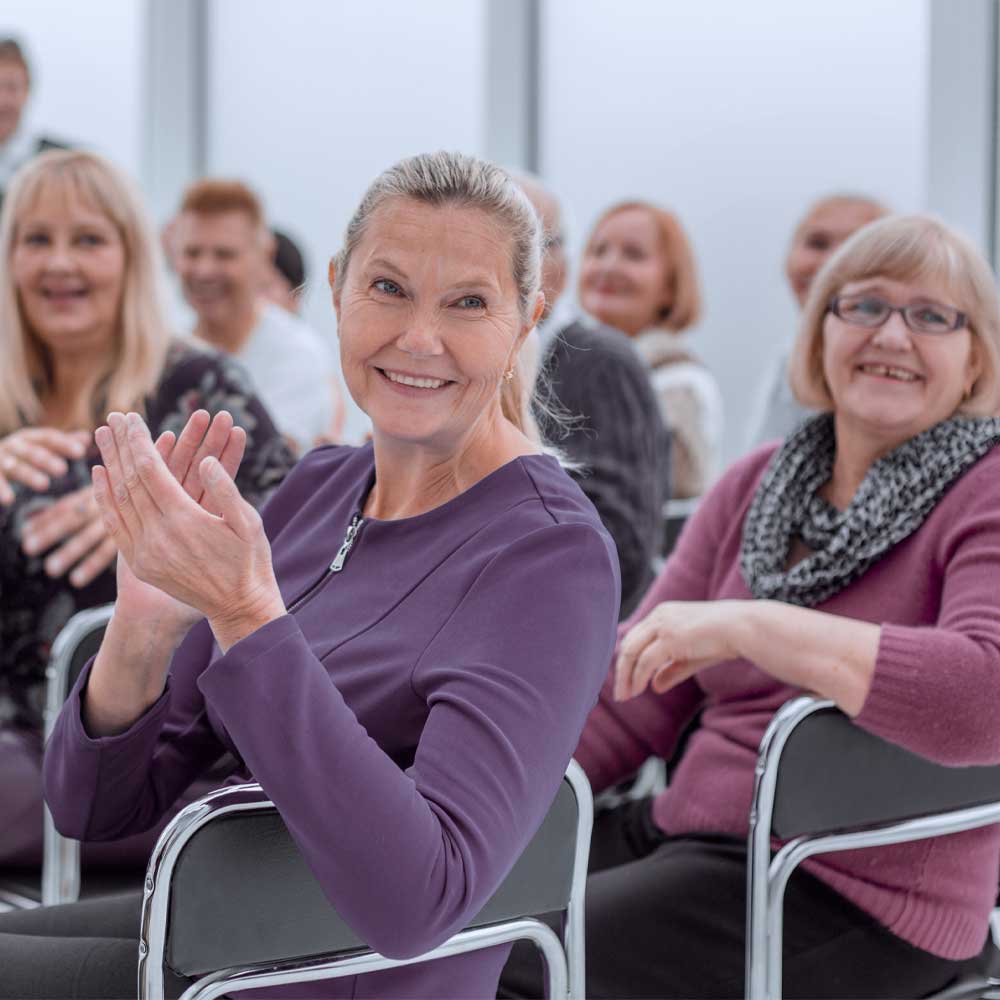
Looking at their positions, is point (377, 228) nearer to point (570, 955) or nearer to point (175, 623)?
point (175, 623)

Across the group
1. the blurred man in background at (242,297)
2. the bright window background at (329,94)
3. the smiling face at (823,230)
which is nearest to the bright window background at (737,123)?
the bright window background at (329,94)

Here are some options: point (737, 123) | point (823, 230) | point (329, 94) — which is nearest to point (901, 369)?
point (823, 230)

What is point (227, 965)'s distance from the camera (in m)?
1.26

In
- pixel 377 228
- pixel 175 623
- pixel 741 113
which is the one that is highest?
pixel 741 113

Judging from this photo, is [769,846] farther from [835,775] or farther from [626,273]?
[626,273]

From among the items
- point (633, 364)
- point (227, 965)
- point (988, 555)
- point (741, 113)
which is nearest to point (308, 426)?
point (633, 364)

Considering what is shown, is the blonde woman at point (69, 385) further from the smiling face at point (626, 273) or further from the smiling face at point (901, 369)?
the smiling face at point (626, 273)

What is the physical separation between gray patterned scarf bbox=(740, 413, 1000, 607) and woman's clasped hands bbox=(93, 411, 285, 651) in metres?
0.93

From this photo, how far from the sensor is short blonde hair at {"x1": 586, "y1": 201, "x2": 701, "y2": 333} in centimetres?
394

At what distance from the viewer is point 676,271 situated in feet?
13.0

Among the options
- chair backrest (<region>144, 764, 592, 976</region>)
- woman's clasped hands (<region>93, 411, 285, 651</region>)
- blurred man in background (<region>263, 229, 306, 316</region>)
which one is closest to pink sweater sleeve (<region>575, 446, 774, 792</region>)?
chair backrest (<region>144, 764, 592, 976</region>)

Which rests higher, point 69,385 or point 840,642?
point 69,385

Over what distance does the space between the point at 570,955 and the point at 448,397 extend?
0.57m

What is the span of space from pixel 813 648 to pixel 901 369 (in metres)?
0.46
